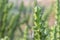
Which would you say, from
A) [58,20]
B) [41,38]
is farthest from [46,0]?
[41,38]

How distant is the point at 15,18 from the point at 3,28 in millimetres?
130

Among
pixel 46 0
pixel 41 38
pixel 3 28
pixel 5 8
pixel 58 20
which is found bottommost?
pixel 41 38

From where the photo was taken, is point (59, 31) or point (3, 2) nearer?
point (59, 31)

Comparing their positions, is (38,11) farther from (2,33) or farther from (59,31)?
(2,33)

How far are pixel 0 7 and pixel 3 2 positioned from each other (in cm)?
5

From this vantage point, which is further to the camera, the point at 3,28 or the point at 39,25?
the point at 3,28

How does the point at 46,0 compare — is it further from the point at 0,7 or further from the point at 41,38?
the point at 41,38

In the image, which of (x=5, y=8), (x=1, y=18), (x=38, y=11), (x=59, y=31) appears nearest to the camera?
(x=38, y=11)

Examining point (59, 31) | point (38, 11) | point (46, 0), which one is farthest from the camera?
point (46, 0)

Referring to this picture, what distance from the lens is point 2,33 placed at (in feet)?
5.20

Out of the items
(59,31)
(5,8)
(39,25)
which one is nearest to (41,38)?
(39,25)

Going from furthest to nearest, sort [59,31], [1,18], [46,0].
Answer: [46,0] → [1,18] → [59,31]

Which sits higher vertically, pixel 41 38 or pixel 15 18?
pixel 15 18

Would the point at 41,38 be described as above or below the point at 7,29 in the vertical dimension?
below
